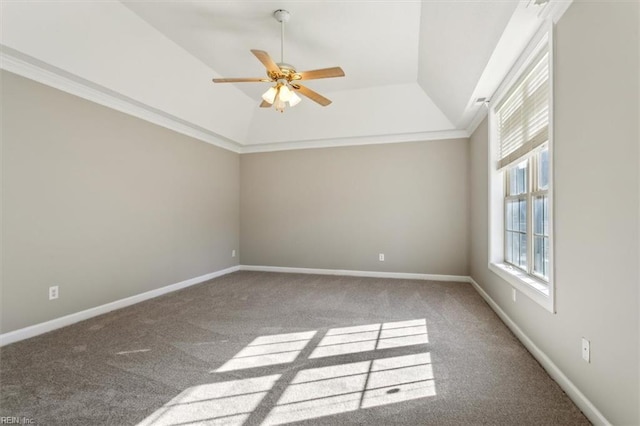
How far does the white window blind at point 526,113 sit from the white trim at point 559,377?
154 centimetres

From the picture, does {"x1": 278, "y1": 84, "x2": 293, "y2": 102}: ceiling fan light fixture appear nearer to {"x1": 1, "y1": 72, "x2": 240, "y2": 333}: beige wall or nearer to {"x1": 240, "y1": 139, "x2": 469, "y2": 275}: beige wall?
{"x1": 1, "y1": 72, "x2": 240, "y2": 333}: beige wall

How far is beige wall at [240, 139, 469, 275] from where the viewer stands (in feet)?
16.0

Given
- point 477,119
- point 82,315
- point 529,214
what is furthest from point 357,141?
point 82,315

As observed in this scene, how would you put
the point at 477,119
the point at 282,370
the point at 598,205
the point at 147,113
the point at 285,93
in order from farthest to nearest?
the point at 477,119, the point at 147,113, the point at 285,93, the point at 282,370, the point at 598,205

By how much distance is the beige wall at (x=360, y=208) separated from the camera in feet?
16.0

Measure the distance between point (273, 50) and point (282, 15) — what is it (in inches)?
26.0

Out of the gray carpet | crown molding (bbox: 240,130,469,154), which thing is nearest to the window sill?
the gray carpet

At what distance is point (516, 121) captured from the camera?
277 cm

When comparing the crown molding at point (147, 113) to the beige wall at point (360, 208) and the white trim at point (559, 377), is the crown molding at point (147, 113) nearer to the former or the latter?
the beige wall at point (360, 208)

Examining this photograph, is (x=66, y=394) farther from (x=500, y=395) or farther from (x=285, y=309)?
(x=500, y=395)

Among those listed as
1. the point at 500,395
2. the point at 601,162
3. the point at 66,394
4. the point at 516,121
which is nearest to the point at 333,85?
the point at 516,121

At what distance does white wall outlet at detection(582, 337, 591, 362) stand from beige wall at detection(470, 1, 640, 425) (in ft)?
0.10

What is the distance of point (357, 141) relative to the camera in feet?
17.3

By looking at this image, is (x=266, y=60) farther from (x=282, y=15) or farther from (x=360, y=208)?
(x=360, y=208)
